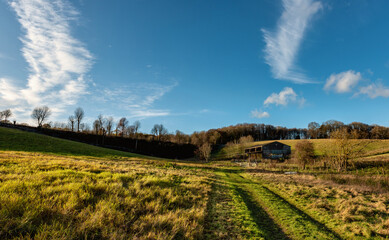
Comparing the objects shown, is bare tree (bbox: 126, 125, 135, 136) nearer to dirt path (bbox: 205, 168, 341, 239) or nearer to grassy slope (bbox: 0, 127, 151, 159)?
grassy slope (bbox: 0, 127, 151, 159)

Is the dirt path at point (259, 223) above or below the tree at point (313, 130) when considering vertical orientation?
below

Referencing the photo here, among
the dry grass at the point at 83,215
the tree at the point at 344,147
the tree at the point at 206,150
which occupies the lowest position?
the tree at the point at 206,150

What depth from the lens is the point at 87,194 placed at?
271 inches

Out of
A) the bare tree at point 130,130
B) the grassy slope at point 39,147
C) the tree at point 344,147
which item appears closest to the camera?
the tree at point 344,147

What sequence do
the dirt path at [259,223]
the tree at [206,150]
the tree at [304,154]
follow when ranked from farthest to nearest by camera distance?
the tree at [206,150], the tree at [304,154], the dirt path at [259,223]

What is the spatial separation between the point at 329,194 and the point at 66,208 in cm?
1619

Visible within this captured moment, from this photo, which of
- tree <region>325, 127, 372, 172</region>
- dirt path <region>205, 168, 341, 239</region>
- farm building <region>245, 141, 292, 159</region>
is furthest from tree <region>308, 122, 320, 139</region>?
dirt path <region>205, 168, 341, 239</region>

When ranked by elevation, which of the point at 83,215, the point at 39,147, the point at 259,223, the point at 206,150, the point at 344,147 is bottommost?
the point at 206,150

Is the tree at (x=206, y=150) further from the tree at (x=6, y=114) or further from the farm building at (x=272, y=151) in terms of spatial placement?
the tree at (x=6, y=114)

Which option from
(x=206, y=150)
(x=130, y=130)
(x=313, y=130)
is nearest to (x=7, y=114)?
(x=130, y=130)

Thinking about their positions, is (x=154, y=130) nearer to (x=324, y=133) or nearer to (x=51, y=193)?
(x=51, y=193)

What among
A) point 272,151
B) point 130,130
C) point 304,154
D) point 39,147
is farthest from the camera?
point 130,130

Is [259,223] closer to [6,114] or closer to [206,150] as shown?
[206,150]

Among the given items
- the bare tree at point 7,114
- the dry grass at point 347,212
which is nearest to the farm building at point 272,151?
the dry grass at point 347,212
